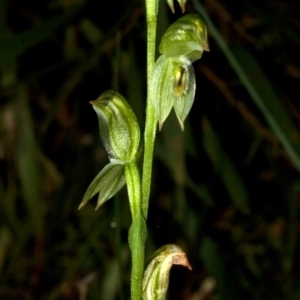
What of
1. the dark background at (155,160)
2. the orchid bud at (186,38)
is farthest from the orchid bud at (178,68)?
the dark background at (155,160)

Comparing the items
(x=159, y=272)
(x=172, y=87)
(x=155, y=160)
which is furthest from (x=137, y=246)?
(x=155, y=160)

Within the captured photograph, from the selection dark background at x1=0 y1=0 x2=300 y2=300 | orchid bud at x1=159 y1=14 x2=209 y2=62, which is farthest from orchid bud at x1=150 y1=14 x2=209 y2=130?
dark background at x1=0 y1=0 x2=300 y2=300

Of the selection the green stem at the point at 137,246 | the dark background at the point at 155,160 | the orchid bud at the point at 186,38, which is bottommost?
the dark background at the point at 155,160

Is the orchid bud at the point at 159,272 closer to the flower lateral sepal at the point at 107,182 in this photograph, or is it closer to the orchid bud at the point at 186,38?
the flower lateral sepal at the point at 107,182

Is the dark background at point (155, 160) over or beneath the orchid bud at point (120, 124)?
beneath

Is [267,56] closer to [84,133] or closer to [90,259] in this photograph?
[84,133]

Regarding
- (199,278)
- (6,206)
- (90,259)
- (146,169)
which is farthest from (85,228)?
(146,169)

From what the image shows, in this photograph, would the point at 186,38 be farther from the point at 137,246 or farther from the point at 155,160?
the point at 155,160
